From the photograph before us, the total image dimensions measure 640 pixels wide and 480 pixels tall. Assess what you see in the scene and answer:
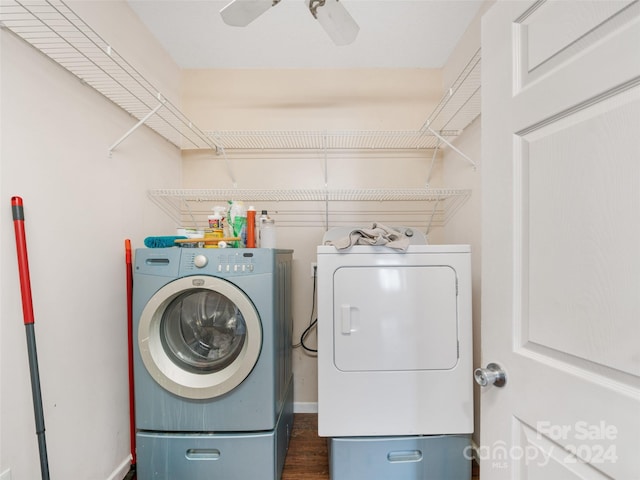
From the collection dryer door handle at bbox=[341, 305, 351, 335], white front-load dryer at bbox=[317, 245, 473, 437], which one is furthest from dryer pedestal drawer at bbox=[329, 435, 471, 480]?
dryer door handle at bbox=[341, 305, 351, 335]

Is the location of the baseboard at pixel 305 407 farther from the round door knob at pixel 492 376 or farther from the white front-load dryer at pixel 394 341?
the round door knob at pixel 492 376

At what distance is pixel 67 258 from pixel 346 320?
1217 millimetres

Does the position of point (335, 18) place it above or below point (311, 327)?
above

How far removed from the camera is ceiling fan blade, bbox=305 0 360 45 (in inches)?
41.7

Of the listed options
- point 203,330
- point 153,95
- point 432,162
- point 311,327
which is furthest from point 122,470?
point 432,162

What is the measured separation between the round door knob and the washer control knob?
3.68 feet

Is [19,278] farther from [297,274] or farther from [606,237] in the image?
[606,237]

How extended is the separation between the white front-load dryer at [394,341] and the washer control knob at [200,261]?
0.53m

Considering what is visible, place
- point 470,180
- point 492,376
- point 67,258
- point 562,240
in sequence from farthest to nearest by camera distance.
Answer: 1. point 470,180
2. point 67,258
3. point 492,376
4. point 562,240

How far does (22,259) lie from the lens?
924 millimetres

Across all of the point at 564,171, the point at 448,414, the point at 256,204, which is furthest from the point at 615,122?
the point at 256,204

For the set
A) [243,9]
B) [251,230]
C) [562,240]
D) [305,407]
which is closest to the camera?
[562,240]

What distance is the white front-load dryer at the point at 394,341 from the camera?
131 centimetres

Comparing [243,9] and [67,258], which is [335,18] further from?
[67,258]
